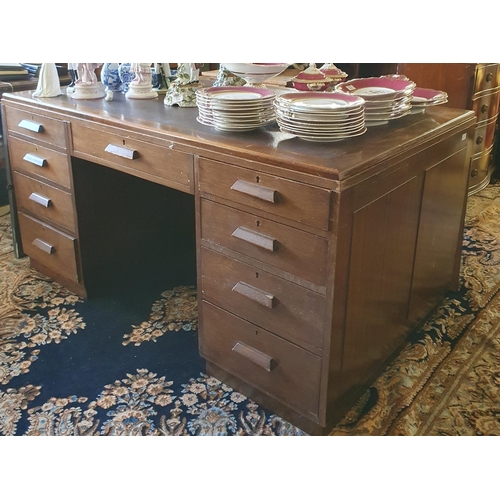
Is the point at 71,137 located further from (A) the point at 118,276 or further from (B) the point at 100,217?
(A) the point at 118,276

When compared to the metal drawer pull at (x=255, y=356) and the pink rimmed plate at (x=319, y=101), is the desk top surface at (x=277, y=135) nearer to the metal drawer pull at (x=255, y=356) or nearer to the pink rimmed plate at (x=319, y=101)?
the pink rimmed plate at (x=319, y=101)

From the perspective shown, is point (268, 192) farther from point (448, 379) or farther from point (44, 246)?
point (44, 246)

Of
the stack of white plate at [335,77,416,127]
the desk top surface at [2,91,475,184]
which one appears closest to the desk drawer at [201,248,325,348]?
the desk top surface at [2,91,475,184]

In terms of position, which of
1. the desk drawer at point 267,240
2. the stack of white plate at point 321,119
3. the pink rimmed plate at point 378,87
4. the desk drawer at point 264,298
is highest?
the pink rimmed plate at point 378,87

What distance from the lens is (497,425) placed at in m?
1.59

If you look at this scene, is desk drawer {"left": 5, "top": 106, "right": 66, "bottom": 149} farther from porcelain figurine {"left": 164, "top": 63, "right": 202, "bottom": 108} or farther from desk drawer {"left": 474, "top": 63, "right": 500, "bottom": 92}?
desk drawer {"left": 474, "top": 63, "right": 500, "bottom": 92}

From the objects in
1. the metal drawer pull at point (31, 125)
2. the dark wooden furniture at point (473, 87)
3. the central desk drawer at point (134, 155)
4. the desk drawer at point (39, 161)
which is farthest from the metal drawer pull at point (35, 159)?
the dark wooden furniture at point (473, 87)

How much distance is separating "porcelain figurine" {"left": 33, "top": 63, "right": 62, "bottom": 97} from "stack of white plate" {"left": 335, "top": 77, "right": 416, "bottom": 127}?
3.52 feet

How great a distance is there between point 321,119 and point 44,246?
4.44ft

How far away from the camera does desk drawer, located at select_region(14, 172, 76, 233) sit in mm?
2141

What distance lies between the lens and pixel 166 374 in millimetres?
1841

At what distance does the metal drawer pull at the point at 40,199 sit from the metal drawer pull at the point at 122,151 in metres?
0.50

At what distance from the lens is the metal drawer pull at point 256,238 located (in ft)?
4.68

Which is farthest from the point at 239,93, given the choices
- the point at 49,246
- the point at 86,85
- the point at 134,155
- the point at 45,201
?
the point at 49,246
